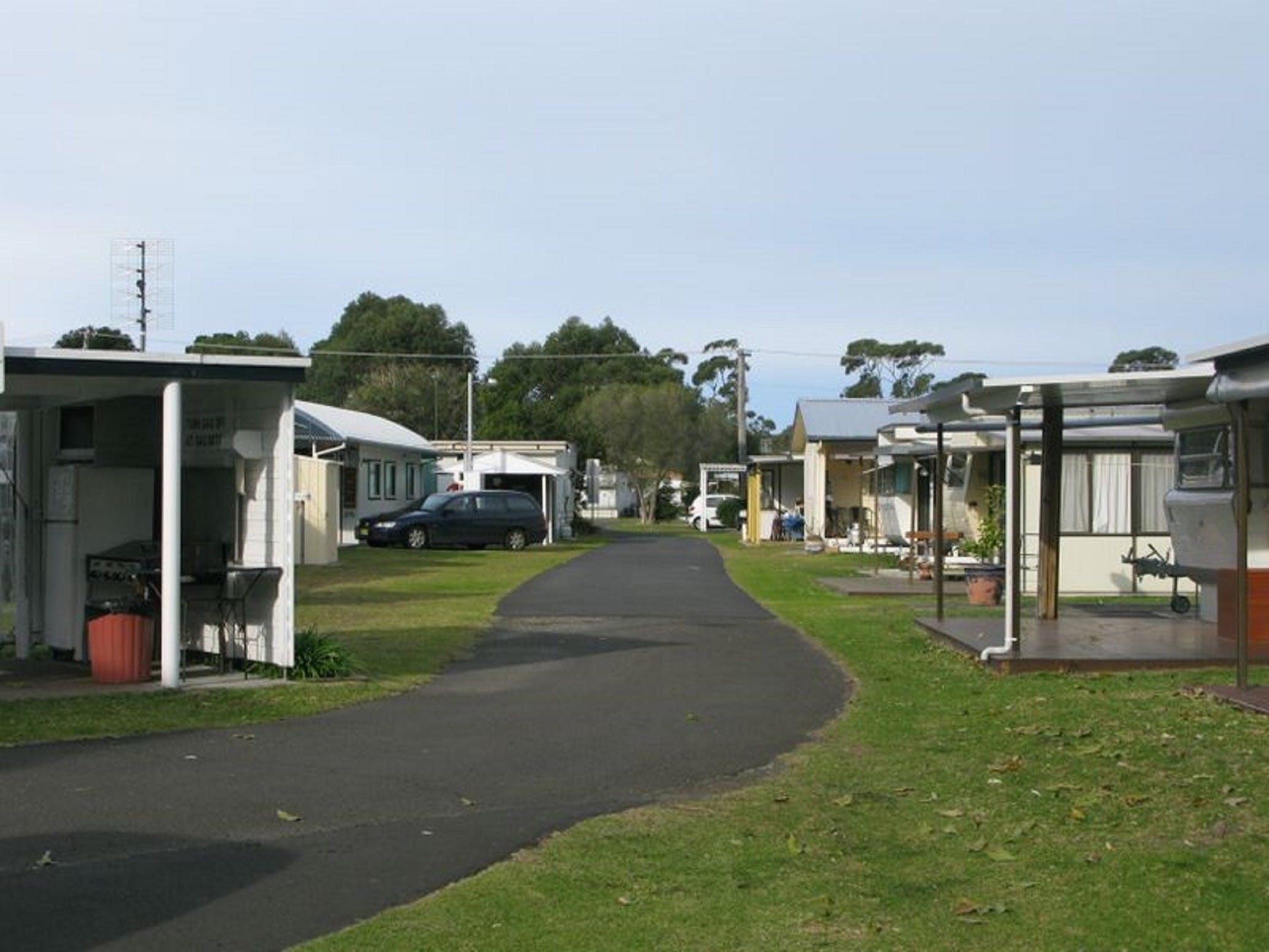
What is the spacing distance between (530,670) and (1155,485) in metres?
11.9

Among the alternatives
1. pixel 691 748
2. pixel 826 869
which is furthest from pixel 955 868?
pixel 691 748

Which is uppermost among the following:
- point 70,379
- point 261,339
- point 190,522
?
point 261,339

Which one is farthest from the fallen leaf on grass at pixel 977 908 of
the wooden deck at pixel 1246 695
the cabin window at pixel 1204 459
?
the cabin window at pixel 1204 459

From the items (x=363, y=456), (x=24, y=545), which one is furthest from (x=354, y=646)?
(x=363, y=456)

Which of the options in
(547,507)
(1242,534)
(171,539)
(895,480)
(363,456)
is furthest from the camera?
(547,507)

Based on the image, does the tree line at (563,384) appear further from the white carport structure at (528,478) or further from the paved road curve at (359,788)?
the paved road curve at (359,788)

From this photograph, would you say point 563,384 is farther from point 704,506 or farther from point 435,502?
point 435,502

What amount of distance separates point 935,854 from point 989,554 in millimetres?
17194

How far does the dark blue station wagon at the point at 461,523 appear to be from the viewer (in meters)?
37.7

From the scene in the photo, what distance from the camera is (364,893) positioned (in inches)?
241

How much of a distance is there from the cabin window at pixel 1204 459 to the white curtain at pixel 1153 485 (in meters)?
6.19

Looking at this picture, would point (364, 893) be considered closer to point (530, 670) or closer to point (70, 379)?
point (70, 379)

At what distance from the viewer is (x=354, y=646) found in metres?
15.4

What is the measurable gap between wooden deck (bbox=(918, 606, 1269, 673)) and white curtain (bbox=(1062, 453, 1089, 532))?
14.5 ft
